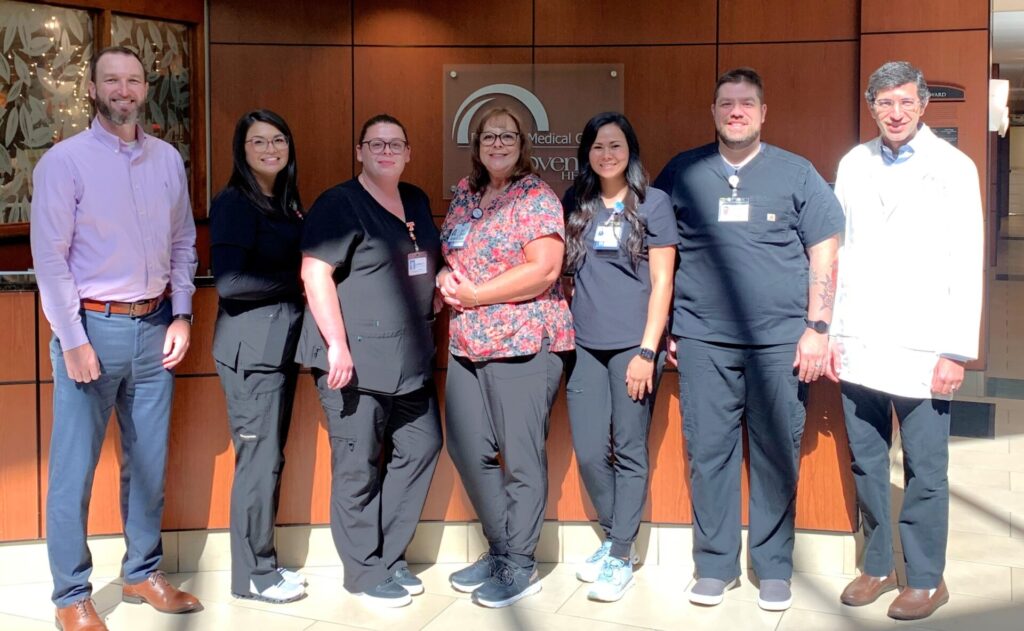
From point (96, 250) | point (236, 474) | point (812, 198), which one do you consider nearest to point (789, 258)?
point (812, 198)

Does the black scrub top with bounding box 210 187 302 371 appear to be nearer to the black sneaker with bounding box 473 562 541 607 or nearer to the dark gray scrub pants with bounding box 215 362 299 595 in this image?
the dark gray scrub pants with bounding box 215 362 299 595

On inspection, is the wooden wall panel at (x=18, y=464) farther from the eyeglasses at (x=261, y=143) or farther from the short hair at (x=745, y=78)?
the short hair at (x=745, y=78)

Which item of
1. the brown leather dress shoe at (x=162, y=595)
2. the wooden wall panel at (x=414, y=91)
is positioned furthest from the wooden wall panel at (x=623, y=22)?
the brown leather dress shoe at (x=162, y=595)

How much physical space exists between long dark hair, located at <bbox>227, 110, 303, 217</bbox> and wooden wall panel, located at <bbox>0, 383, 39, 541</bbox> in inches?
46.8

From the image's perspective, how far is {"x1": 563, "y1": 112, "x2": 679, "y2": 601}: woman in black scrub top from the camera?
11.6ft

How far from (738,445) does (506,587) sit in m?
1.02

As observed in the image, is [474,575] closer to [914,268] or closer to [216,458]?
[216,458]

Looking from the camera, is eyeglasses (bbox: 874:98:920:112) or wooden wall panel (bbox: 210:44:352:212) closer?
eyeglasses (bbox: 874:98:920:112)

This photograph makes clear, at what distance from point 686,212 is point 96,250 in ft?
6.71

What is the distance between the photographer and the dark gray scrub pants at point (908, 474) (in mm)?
3471

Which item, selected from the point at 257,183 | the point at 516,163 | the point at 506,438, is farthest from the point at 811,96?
the point at 257,183

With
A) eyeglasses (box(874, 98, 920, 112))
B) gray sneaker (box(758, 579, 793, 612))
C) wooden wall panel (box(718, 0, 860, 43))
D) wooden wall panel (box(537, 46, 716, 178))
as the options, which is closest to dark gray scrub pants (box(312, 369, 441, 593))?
gray sneaker (box(758, 579, 793, 612))

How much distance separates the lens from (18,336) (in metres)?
3.73

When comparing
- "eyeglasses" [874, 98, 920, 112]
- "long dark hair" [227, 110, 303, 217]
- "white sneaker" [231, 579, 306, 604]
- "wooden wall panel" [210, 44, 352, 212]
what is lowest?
"white sneaker" [231, 579, 306, 604]
